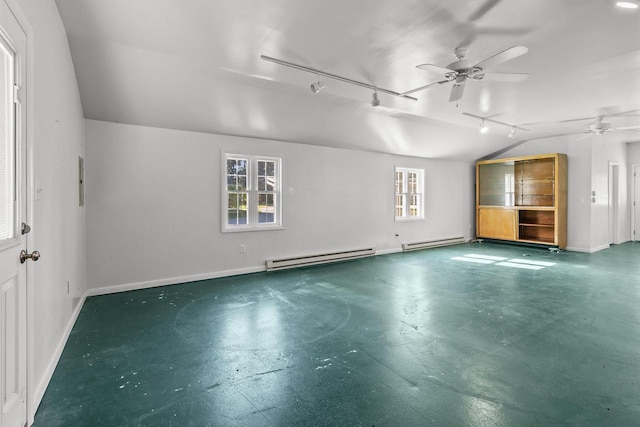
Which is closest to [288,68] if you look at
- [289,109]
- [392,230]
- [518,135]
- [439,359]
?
[289,109]

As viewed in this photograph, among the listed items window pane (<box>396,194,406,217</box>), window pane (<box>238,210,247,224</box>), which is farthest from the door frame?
window pane (<box>238,210,247,224</box>)

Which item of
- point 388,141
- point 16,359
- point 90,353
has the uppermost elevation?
point 388,141

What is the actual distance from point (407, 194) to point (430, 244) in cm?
142

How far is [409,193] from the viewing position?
7.86m

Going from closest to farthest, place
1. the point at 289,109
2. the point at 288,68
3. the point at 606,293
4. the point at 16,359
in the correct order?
the point at 16,359 → the point at 288,68 → the point at 606,293 → the point at 289,109

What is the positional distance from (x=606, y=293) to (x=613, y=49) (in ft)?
9.83

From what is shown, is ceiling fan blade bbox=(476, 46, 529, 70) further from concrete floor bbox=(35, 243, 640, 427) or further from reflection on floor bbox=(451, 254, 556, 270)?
reflection on floor bbox=(451, 254, 556, 270)

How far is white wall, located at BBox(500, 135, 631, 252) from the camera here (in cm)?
726

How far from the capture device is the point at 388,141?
6582 millimetres

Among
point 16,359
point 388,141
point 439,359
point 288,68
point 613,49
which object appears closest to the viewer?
point 16,359

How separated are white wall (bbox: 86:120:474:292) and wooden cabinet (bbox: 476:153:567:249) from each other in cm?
350

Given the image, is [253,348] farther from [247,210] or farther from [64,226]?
[247,210]

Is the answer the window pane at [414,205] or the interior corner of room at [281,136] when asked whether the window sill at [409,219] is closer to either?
the interior corner of room at [281,136]

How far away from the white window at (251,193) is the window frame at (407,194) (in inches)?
119
